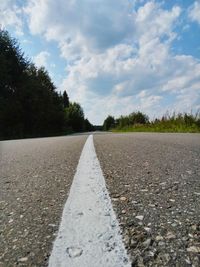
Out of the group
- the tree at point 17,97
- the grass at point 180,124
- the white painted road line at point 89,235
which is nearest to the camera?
the white painted road line at point 89,235

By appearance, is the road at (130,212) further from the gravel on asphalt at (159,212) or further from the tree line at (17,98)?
the tree line at (17,98)

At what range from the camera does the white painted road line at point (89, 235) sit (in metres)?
1.19

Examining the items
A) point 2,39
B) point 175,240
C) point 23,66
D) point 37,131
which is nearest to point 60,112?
point 37,131

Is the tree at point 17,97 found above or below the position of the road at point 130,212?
above

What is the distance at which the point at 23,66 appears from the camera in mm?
29406

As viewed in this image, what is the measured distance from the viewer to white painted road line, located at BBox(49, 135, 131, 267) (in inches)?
46.9

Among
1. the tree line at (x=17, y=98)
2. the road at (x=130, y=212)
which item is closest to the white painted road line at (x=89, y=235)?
the road at (x=130, y=212)

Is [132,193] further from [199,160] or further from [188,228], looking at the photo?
[199,160]

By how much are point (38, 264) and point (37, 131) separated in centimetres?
3117

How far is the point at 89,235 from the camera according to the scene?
1444mm

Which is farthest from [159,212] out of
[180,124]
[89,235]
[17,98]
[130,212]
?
[17,98]

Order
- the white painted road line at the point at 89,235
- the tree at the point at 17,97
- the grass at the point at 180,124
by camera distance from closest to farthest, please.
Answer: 1. the white painted road line at the point at 89,235
2. the grass at the point at 180,124
3. the tree at the point at 17,97

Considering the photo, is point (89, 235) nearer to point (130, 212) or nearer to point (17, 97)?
point (130, 212)

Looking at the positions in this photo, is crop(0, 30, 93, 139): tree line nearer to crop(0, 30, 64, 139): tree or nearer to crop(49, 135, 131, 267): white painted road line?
crop(0, 30, 64, 139): tree
